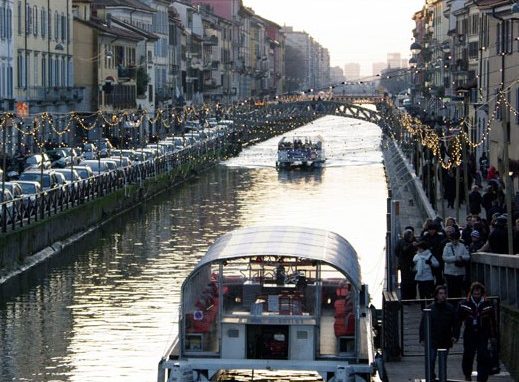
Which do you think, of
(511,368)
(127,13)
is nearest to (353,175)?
(127,13)

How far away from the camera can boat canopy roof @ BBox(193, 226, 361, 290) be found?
24.9 meters

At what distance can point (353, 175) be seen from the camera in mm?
93625

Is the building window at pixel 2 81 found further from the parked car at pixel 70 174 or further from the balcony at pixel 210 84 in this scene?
the balcony at pixel 210 84

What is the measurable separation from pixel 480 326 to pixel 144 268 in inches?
997

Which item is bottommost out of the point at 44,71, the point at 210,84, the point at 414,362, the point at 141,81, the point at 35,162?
the point at 414,362

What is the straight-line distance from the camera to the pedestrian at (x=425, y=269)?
2788 centimetres

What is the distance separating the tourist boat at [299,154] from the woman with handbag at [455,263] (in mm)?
73374

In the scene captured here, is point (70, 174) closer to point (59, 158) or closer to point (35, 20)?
point (59, 158)

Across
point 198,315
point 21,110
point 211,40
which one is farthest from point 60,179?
point 211,40

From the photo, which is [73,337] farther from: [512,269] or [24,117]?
[24,117]

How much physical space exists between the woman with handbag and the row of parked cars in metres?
19.8

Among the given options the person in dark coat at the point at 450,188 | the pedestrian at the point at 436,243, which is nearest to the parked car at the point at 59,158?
the person in dark coat at the point at 450,188

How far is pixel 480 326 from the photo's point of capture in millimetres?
22406

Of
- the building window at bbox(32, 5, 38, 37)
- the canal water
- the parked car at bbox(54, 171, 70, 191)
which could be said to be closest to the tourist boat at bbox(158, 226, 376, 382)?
the canal water
